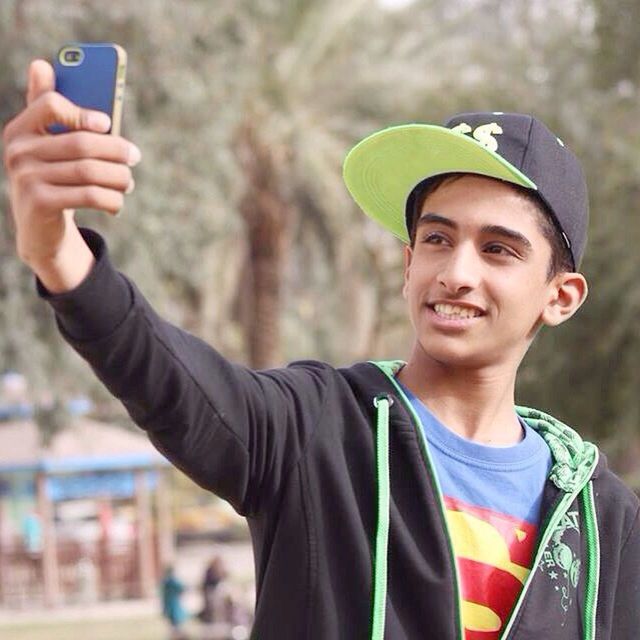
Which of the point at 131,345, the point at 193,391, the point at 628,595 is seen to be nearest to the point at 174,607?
the point at 628,595

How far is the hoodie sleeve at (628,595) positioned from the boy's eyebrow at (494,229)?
59 centimetres

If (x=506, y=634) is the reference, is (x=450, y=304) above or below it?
above

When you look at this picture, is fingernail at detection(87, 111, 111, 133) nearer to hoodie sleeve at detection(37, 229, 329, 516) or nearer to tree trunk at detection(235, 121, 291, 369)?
hoodie sleeve at detection(37, 229, 329, 516)

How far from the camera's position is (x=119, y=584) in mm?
24562

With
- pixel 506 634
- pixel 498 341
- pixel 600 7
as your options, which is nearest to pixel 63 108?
pixel 498 341

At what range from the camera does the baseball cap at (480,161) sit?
258cm

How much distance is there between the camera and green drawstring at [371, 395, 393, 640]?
2.41 m

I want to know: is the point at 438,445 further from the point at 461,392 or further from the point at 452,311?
the point at 452,311

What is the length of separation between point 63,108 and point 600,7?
39.3ft

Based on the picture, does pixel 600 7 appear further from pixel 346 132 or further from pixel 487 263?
pixel 487 263

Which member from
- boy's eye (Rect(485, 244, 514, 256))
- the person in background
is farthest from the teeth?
the person in background

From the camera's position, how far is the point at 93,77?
6.21 ft

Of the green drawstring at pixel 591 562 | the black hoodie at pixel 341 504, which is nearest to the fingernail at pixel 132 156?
the black hoodie at pixel 341 504

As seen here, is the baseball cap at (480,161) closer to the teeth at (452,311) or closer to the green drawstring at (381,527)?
the teeth at (452,311)
